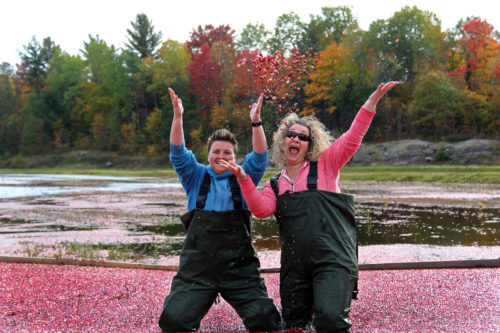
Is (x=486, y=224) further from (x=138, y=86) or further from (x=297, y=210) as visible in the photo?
(x=138, y=86)

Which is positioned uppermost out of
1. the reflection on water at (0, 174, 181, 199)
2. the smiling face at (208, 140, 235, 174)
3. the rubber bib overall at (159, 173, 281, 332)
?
the smiling face at (208, 140, 235, 174)

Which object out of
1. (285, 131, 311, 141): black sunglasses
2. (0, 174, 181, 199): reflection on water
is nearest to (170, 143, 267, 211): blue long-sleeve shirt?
(285, 131, 311, 141): black sunglasses

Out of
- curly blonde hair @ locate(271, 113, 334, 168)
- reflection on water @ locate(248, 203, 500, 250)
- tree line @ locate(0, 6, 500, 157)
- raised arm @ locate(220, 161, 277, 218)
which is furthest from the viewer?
tree line @ locate(0, 6, 500, 157)

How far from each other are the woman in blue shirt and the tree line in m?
1.16

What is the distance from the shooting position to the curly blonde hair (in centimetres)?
473

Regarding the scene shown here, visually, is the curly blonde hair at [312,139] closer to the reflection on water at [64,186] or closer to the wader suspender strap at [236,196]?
the wader suspender strap at [236,196]

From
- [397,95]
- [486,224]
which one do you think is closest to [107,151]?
[397,95]

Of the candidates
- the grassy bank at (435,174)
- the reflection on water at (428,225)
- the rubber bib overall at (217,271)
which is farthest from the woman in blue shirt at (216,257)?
the grassy bank at (435,174)

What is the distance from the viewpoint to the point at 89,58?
8544 centimetres

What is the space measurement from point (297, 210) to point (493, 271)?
3866 mm

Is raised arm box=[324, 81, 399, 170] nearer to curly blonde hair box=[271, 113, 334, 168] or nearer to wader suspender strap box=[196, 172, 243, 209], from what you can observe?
curly blonde hair box=[271, 113, 334, 168]

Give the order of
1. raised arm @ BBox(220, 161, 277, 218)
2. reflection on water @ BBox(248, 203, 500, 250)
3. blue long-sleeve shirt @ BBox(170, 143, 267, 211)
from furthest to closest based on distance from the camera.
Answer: reflection on water @ BBox(248, 203, 500, 250) → blue long-sleeve shirt @ BBox(170, 143, 267, 211) → raised arm @ BBox(220, 161, 277, 218)

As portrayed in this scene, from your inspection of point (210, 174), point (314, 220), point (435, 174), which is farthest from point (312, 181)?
point (435, 174)

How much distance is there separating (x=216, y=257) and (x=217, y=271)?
0.47ft
